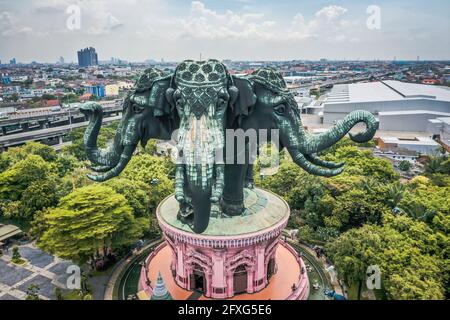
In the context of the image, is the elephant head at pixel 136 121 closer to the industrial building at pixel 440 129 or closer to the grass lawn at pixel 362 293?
the grass lawn at pixel 362 293

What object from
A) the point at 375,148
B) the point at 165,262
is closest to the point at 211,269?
the point at 165,262

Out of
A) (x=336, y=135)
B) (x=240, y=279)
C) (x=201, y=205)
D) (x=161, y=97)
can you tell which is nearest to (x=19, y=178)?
(x=161, y=97)

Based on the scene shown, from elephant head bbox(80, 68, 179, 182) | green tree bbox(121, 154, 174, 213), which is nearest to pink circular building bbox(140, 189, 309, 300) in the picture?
elephant head bbox(80, 68, 179, 182)

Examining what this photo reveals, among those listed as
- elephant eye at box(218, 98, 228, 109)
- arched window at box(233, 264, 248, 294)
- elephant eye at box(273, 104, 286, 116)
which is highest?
elephant eye at box(218, 98, 228, 109)

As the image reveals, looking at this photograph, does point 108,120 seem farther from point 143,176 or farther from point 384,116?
point 384,116

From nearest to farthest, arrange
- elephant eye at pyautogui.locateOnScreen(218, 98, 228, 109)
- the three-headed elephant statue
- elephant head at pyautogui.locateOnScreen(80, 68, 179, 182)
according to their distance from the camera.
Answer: the three-headed elephant statue, elephant eye at pyautogui.locateOnScreen(218, 98, 228, 109), elephant head at pyautogui.locateOnScreen(80, 68, 179, 182)

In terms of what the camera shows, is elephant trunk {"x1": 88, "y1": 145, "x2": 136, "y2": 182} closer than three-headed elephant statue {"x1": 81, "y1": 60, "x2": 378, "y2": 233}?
No

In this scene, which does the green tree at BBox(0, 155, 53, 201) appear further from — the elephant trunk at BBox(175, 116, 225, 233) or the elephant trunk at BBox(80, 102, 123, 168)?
the elephant trunk at BBox(175, 116, 225, 233)
